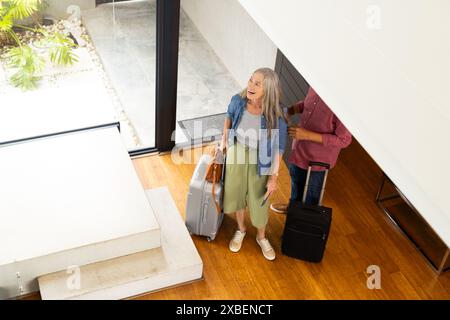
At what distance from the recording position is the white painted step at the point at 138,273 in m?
3.69

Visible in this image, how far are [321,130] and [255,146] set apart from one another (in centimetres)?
43

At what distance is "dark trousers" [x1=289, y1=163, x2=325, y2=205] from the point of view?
402 cm

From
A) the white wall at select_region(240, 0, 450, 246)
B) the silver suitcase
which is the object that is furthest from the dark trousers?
the white wall at select_region(240, 0, 450, 246)

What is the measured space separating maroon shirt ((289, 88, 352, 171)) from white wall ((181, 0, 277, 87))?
1058 mm

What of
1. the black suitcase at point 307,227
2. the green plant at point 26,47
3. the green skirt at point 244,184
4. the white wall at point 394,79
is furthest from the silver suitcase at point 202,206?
the white wall at point 394,79

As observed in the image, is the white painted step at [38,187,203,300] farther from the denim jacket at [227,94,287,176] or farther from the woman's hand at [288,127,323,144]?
the woman's hand at [288,127,323,144]

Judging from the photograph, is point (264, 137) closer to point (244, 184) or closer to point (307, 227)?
point (244, 184)

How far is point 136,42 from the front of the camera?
170 inches

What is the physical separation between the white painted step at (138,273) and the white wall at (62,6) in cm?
164

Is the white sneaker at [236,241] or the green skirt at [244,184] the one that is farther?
the white sneaker at [236,241]

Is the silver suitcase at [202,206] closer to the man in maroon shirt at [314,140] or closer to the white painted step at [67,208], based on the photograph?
the white painted step at [67,208]

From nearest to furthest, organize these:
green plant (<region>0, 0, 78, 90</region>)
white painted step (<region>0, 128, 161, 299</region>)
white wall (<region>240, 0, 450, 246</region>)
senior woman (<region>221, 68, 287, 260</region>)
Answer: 1. white wall (<region>240, 0, 450, 246</region>)
2. senior woman (<region>221, 68, 287, 260</region>)
3. white painted step (<region>0, 128, 161, 299</region>)
4. green plant (<region>0, 0, 78, 90</region>)

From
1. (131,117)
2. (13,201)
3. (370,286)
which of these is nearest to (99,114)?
(131,117)
